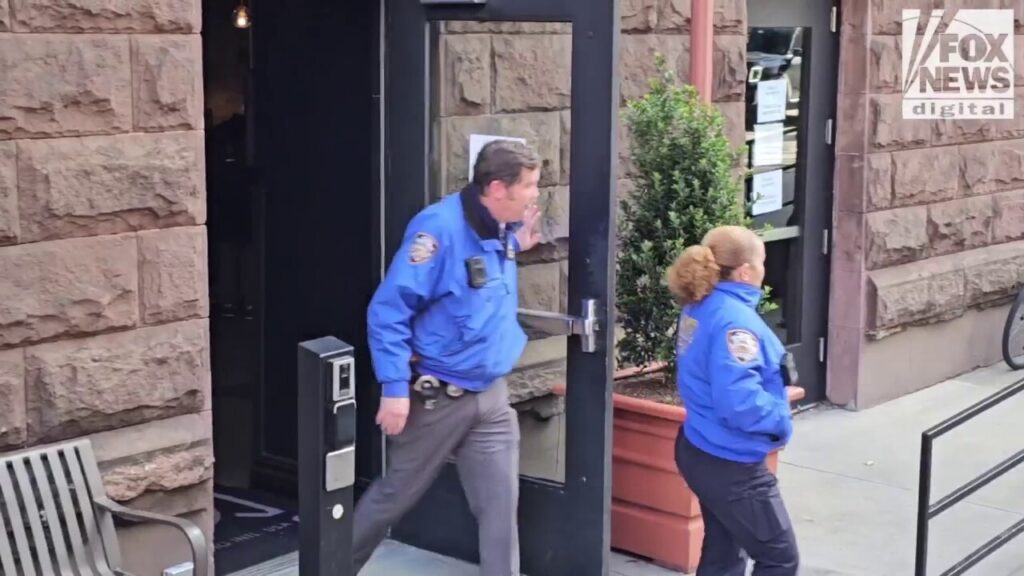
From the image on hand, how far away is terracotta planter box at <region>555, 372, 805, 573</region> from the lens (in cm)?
547

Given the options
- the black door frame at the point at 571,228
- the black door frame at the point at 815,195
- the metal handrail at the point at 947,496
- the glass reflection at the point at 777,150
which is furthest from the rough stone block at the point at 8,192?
the black door frame at the point at 815,195

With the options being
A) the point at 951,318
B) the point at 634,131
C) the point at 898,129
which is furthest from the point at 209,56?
the point at 951,318

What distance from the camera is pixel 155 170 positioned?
14.9ft

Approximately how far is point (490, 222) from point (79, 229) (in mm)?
1279

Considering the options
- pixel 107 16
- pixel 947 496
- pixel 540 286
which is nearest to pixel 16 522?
pixel 107 16

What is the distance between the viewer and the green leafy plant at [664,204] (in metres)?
5.49

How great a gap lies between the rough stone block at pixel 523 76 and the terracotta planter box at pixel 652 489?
1.25 m

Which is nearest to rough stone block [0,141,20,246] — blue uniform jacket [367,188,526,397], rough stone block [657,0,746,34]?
blue uniform jacket [367,188,526,397]

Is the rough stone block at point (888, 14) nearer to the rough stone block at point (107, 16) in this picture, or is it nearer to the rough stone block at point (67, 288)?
the rough stone block at point (107, 16)

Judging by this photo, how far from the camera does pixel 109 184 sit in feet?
14.5

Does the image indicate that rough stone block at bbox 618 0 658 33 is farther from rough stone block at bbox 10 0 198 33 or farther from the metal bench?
the metal bench

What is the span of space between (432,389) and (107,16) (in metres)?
1.55

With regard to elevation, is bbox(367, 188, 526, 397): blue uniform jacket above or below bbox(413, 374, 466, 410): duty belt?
above

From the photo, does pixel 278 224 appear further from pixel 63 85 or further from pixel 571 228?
pixel 63 85
